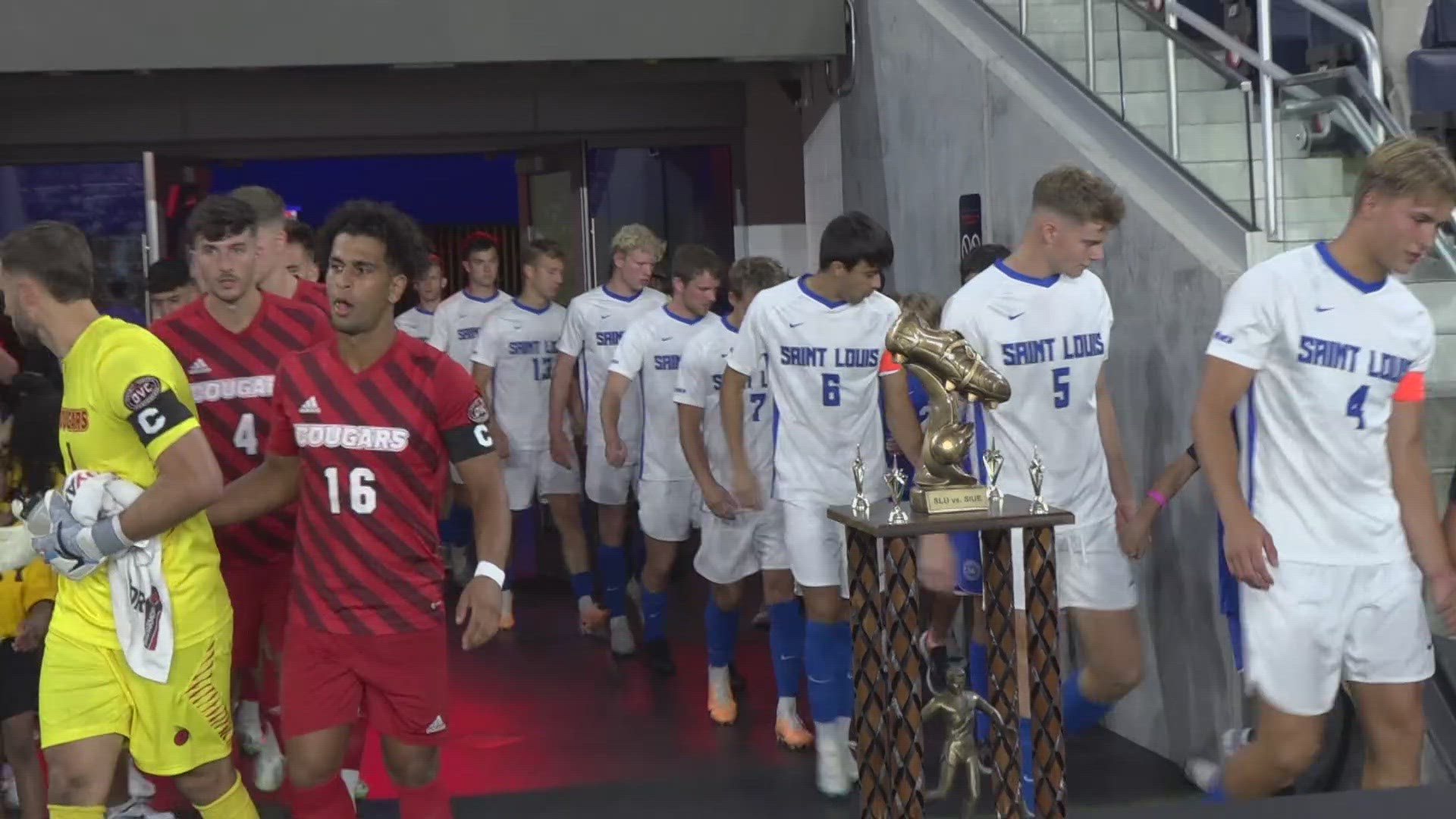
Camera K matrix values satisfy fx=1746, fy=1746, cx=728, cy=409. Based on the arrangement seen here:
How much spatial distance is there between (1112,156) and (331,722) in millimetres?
3540

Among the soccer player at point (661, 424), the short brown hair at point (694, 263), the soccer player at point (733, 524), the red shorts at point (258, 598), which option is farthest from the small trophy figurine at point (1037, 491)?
the short brown hair at point (694, 263)

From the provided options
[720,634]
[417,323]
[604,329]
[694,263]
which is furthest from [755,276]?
[417,323]

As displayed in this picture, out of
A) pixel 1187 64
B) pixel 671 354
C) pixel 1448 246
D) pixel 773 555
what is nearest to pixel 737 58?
pixel 671 354

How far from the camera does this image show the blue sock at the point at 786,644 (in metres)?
5.94

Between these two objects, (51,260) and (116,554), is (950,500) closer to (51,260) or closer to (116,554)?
(116,554)

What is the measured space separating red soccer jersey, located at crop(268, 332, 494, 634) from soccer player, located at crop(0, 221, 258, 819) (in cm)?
25

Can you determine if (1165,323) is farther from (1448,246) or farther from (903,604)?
(903,604)

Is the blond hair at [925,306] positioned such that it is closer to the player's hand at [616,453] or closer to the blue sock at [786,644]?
the blue sock at [786,644]

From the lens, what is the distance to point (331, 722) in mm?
3979

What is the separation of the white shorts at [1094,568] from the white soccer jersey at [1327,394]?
39.5 inches

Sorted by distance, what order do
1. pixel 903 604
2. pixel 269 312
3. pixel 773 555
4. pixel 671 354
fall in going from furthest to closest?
pixel 671 354 < pixel 773 555 < pixel 269 312 < pixel 903 604

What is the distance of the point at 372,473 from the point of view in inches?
157

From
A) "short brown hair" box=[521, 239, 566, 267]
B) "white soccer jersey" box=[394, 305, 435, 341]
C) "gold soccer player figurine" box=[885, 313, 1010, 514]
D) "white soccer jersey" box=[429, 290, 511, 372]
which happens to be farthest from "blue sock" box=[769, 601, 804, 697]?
"white soccer jersey" box=[394, 305, 435, 341]

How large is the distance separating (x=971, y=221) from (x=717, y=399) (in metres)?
1.37
